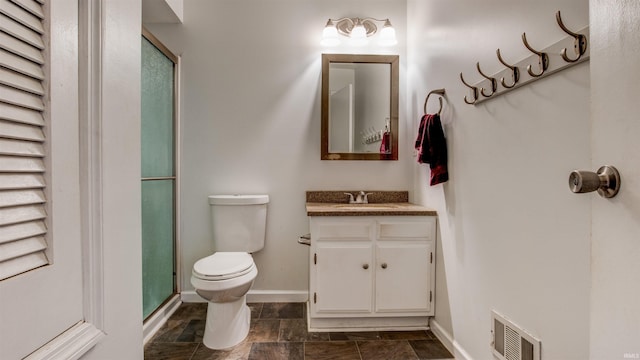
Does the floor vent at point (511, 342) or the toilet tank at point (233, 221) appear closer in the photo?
the floor vent at point (511, 342)

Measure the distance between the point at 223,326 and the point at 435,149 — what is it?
1615 millimetres

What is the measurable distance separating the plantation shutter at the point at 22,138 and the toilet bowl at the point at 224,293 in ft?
3.54

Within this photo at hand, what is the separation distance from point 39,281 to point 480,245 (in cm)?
152

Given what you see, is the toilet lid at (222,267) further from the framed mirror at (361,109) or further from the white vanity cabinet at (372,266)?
the framed mirror at (361,109)

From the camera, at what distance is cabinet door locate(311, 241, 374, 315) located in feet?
5.77

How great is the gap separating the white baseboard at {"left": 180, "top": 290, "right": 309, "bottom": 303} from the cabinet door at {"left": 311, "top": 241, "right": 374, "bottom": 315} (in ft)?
1.59

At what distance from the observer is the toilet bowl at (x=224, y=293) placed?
60.4 inches

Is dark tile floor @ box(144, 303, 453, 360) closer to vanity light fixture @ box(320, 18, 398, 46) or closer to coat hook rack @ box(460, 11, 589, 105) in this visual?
coat hook rack @ box(460, 11, 589, 105)

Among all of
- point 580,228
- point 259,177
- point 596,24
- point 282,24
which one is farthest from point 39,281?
point 282,24

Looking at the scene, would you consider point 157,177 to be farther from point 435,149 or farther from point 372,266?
point 435,149

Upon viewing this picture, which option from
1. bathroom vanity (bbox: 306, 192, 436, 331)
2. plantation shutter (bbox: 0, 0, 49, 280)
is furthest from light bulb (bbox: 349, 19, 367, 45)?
plantation shutter (bbox: 0, 0, 49, 280)

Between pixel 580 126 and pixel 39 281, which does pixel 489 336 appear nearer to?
pixel 580 126

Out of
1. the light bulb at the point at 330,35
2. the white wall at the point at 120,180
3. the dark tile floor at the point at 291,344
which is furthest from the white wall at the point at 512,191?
the white wall at the point at 120,180

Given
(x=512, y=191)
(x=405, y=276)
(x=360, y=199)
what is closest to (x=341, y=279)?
(x=405, y=276)
